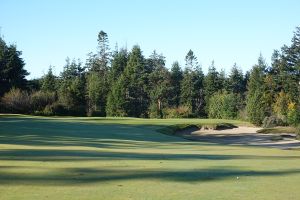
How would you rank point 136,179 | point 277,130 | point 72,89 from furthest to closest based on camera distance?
point 72,89, point 277,130, point 136,179

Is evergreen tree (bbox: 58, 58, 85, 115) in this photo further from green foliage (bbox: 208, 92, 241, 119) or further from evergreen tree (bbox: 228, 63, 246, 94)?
evergreen tree (bbox: 228, 63, 246, 94)

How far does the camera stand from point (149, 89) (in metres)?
87.3

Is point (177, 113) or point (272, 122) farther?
point (177, 113)

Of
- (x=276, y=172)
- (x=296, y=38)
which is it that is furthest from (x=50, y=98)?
(x=276, y=172)

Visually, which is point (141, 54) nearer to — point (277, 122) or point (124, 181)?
point (277, 122)

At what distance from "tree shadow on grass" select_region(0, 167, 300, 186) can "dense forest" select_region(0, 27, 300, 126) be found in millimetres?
55140

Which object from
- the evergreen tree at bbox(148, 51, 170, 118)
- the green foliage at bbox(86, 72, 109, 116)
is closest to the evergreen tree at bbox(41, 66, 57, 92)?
the green foliage at bbox(86, 72, 109, 116)

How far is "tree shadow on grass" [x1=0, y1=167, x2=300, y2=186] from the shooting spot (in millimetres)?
10127

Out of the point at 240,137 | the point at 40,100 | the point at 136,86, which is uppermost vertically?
the point at 136,86

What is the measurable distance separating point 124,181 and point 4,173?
2.81 m

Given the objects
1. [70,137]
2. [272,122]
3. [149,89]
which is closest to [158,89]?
[149,89]

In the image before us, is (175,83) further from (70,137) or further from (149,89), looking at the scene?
(70,137)

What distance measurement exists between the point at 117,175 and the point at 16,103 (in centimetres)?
5862

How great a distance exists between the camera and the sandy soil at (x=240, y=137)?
4019 centimetres
